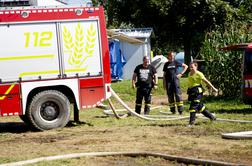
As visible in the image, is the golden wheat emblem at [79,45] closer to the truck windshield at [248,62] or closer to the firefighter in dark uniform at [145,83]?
the firefighter in dark uniform at [145,83]

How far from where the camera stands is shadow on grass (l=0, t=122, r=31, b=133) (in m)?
14.2

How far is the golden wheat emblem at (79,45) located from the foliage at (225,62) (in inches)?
346

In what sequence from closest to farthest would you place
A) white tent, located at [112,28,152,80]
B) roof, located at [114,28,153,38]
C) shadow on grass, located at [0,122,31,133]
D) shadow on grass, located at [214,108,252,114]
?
1. shadow on grass, located at [0,122,31,133]
2. shadow on grass, located at [214,108,252,114]
3. white tent, located at [112,28,152,80]
4. roof, located at [114,28,153,38]

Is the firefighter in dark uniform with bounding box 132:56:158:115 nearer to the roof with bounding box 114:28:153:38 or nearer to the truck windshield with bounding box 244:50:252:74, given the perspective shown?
the truck windshield with bounding box 244:50:252:74

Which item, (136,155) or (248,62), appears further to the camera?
(248,62)

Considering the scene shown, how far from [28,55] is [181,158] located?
5.70 metres

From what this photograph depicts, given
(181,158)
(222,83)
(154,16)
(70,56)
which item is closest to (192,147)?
(181,158)

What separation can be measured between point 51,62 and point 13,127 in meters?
2.54

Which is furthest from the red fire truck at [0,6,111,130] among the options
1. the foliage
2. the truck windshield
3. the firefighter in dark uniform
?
the foliage

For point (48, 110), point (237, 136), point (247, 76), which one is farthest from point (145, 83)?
point (237, 136)

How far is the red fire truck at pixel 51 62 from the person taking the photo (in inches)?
519

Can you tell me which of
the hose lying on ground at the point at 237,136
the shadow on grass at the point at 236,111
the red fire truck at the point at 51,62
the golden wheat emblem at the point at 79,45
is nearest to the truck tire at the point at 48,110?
the red fire truck at the point at 51,62

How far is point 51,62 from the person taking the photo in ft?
44.1

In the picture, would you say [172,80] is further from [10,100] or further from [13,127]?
[10,100]
